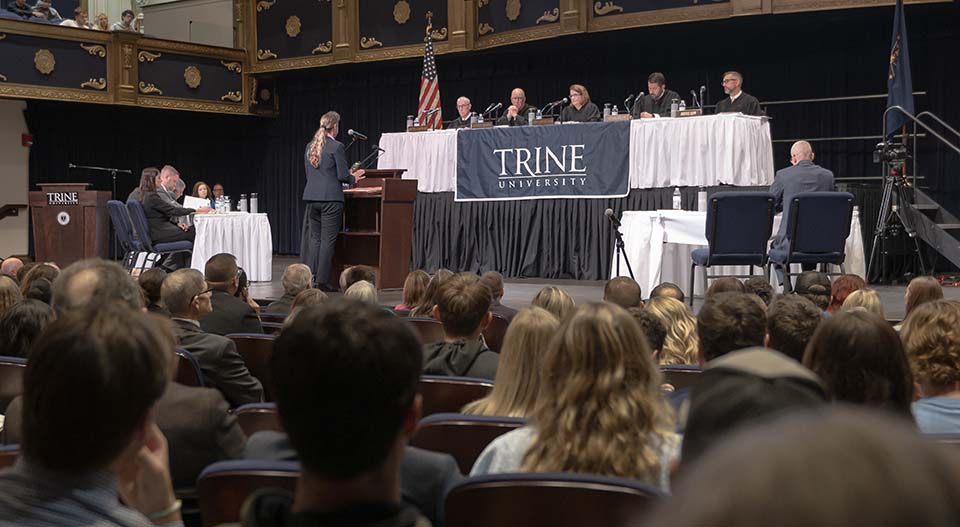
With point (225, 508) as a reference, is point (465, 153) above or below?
above

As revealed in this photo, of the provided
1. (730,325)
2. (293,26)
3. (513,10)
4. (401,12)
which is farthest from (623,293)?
(293,26)

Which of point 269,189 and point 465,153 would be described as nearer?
point 465,153

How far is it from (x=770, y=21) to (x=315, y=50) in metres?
6.87

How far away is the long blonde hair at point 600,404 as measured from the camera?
1.93 meters

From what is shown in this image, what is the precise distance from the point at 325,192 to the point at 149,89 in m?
6.81

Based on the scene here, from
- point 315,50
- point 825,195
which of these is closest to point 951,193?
point 825,195

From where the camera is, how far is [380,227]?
9023mm

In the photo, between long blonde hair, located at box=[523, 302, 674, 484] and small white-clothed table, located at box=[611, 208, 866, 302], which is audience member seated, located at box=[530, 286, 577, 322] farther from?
small white-clothed table, located at box=[611, 208, 866, 302]

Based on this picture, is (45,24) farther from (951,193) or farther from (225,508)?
(225,508)

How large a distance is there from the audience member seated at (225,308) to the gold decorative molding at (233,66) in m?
11.3

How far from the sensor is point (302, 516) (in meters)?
1.15

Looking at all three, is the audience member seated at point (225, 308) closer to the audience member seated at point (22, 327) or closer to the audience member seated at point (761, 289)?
the audience member seated at point (22, 327)

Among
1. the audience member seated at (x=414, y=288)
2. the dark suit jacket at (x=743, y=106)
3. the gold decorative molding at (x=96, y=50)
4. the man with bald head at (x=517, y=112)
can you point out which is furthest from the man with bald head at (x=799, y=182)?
the gold decorative molding at (x=96, y=50)

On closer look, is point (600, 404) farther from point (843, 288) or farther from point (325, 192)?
point (325, 192)
